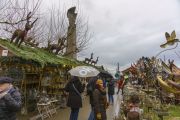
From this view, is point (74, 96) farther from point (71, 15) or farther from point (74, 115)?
point (71, 15)

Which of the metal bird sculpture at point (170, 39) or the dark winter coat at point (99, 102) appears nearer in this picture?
the metal bird sculpture at point (170, 39)

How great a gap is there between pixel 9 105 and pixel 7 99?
0.11 meters

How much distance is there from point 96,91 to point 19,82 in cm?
534

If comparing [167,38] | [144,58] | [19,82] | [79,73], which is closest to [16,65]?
[19,82]

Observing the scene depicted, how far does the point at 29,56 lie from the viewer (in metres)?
14.1

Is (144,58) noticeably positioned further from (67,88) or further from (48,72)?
(67,88)

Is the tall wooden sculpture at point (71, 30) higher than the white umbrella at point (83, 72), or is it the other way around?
the tall wooden sculpture at point (71, 30)

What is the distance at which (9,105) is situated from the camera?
246 inches

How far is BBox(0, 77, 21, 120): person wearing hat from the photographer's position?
20.4 ft

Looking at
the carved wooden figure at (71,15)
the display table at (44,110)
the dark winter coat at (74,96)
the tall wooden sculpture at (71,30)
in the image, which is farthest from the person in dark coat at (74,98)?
the carved wooden figure at (71,15)

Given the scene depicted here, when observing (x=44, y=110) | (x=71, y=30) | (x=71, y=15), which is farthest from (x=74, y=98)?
(x=71, y=15)

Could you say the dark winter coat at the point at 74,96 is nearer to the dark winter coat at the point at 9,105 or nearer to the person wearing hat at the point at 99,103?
the person wearing hat at the point at 99,103

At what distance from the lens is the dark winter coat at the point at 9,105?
6234 mm

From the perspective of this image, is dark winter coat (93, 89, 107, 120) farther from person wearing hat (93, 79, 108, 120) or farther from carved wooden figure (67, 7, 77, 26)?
carved wooden figure (67, 7, 77, 26)
